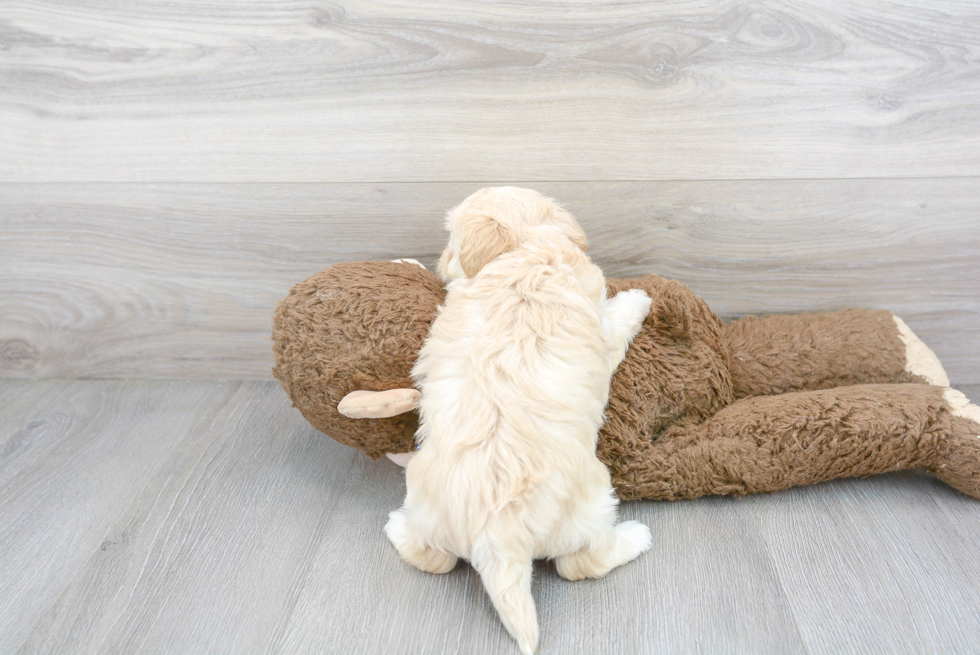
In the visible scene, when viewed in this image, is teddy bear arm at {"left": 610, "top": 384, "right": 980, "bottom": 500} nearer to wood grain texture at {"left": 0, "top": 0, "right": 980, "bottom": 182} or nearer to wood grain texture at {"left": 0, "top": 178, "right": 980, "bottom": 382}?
wood grain texture at {"left": 0, "top": 178, "right": 980, "bottom": 382}

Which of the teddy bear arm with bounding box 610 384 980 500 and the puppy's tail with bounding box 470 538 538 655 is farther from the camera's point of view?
the teddy bear arm with bounding box 610 384 980 500

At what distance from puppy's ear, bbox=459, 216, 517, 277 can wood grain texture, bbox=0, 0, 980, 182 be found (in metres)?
0.32

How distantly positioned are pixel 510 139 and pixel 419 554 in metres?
0.69

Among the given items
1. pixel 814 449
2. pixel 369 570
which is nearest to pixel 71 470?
pixel 369 570

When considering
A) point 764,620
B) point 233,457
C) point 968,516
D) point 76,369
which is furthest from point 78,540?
point 968,516

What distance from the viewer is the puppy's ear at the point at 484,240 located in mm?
901

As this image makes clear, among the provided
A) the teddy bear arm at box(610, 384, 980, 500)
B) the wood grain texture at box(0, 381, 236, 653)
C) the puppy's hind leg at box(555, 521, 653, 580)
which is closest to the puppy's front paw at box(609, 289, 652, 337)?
the teddy bear arm at box(610, 384, 980, 500)

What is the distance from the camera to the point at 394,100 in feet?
3.81

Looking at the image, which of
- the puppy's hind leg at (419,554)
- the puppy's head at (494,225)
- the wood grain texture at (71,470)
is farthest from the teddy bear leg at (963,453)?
the wood grain texture at (71,470)

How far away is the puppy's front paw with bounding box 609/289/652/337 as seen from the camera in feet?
3.29

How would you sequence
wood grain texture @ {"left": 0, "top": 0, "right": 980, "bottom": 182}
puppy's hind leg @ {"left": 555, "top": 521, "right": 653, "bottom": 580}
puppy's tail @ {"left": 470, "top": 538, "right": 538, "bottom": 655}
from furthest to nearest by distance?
wood grain texture @ {"left": 0, "top": 0, "right": 980, "bottom": 182} → puppy's hind leg @ {"left": 555, "top": 521, "right": 653, "bottom": 580} → puppy's tail @ {"left": 470, "top": 538, "right": 538, "bottom": 655}

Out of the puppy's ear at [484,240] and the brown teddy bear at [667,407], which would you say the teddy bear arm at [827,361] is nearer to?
the brown teddy bear at [667,407]

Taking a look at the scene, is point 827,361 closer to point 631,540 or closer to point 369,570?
point 631,540

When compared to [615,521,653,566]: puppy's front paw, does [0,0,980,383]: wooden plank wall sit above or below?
above
